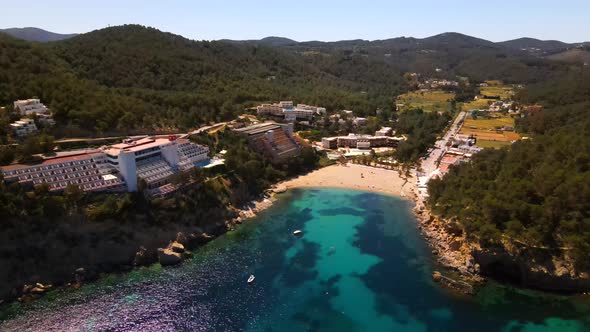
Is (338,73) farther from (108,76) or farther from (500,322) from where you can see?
(500,322)

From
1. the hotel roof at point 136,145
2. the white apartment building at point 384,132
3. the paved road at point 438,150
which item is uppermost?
the hotel roof at point 136,145

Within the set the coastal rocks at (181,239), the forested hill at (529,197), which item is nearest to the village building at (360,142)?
the forested hill at (529,197)

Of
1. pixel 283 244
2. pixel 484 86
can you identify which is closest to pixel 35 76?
pixel 283 244

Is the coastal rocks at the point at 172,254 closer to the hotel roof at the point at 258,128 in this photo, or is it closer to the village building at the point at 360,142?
the hotel roof at the point at 258,128

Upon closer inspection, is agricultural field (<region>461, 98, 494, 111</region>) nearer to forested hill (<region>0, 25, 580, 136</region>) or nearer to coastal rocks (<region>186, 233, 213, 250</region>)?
forested hill (<region>0, 25, 580, 136</region>)

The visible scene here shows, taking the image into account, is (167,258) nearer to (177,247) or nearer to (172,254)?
(172,254)

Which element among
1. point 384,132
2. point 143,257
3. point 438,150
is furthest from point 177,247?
point 384,132
